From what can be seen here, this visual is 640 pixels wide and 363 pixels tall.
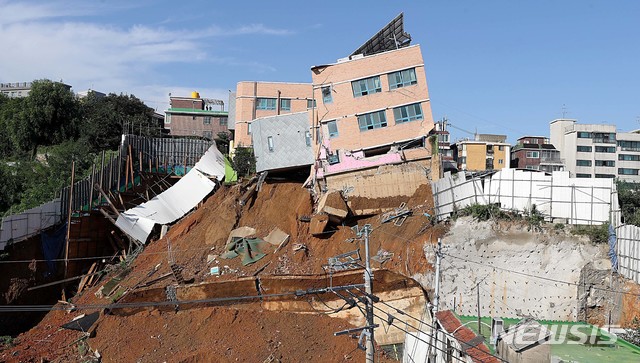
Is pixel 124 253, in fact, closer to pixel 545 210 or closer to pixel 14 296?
pixel 14 296

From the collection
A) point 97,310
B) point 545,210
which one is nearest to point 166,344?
point 97,310

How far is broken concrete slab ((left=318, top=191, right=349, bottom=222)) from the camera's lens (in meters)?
26.3

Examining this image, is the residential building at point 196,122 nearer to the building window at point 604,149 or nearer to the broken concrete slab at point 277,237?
the broken concrete slab at point 277,237

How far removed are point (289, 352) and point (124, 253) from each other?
41.7 ft

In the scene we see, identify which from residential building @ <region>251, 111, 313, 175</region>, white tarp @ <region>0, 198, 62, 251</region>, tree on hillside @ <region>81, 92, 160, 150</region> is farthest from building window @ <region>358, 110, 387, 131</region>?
tree on hillside @ <region>81, 92, 160, 150</region>

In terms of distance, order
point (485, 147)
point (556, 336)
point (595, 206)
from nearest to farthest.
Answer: point (556, 336) < point (595, 206) < point (485, 147)

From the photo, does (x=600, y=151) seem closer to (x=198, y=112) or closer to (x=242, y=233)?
(x=198, y=112)

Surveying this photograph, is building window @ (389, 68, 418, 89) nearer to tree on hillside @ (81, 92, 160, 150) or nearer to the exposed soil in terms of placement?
the exposed soil

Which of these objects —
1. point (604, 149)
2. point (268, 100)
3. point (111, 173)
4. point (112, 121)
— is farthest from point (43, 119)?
point (604, 149)

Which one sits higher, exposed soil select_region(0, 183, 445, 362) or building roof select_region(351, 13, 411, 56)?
building roof select_region(351, 13, 411, 56)

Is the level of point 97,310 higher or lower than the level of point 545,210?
lower

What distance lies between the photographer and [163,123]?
64.4m

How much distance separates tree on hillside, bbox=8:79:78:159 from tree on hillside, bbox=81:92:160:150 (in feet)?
5.56

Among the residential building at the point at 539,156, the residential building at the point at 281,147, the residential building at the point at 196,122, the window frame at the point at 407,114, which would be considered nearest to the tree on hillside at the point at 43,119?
the residential building at the point at 196,122
